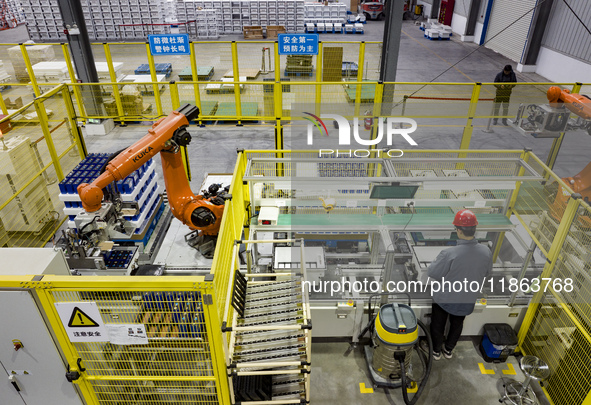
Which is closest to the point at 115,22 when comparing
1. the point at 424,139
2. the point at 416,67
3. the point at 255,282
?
the point at 416,67

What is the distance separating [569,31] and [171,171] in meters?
16.3

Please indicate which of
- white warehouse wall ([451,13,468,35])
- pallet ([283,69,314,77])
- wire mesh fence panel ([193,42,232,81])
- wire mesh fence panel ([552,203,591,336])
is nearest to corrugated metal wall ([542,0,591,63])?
white warehouse wall ([451,13,468,35])

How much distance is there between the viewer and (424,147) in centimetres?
1115

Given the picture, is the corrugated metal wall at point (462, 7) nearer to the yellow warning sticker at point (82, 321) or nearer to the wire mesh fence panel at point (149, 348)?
the wire mesh fence panel at point (149, 348)

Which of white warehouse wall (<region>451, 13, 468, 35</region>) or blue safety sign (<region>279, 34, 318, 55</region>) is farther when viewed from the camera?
white warehouse wall (<region>451, 13, 468, 35</region>)

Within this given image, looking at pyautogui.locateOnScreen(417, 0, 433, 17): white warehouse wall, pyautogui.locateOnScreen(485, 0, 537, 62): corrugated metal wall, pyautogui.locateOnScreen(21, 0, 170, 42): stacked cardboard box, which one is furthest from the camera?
pyautogui.locateOnScreen(417, 0, 433, 17): white warehouse wall

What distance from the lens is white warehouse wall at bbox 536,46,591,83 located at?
1457 centimetres

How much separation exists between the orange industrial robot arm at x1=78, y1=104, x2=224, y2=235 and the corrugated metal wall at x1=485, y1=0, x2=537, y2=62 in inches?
618

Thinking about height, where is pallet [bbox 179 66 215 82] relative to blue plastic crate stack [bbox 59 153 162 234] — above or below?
below

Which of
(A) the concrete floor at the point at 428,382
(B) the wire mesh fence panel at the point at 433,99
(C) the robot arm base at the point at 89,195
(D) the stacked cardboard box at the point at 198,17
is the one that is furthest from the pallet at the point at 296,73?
(A) the concrete floor at the point at 428,382

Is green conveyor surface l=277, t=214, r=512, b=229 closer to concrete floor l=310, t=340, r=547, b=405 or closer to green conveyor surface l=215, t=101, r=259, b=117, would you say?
concrete floor l=310, t=340, r=547, b=405

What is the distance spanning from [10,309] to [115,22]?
23340 mm

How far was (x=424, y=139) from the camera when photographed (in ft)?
38.2

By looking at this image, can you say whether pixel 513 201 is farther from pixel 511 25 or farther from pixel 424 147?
pixel 511 25
